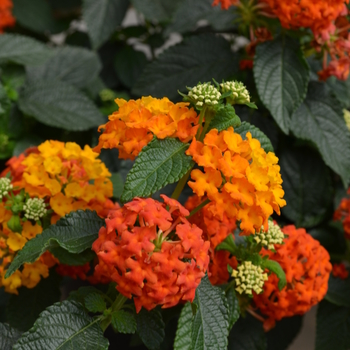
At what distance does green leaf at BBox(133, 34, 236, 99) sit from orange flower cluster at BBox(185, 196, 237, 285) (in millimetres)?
372

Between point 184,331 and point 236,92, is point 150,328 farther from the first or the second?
point 236,92

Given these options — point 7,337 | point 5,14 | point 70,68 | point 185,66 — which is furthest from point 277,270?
point 5,14

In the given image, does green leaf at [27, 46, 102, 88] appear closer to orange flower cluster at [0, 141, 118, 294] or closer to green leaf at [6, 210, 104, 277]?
orange flower cluster at [0, 141, 118, 294]

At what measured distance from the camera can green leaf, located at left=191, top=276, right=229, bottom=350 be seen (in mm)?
564

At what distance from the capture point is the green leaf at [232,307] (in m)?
0.66

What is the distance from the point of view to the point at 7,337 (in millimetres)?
625

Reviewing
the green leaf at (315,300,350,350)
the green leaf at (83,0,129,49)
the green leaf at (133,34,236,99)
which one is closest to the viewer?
the green leaf at (315,300,350,350)

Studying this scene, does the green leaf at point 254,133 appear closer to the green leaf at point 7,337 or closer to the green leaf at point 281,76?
the green leaf at point 281,76

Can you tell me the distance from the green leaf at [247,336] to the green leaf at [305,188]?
0.28m

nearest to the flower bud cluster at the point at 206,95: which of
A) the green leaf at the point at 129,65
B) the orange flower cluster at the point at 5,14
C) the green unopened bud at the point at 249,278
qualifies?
the green unopened bud at the point at 249,278

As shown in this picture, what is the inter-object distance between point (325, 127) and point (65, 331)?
25.9 inches

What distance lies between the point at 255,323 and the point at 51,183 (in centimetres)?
43

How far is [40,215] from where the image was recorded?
2.19 feet

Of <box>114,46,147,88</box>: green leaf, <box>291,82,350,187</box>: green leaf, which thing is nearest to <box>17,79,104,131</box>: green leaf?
<box>114,46,147,88</box>: green leaf
